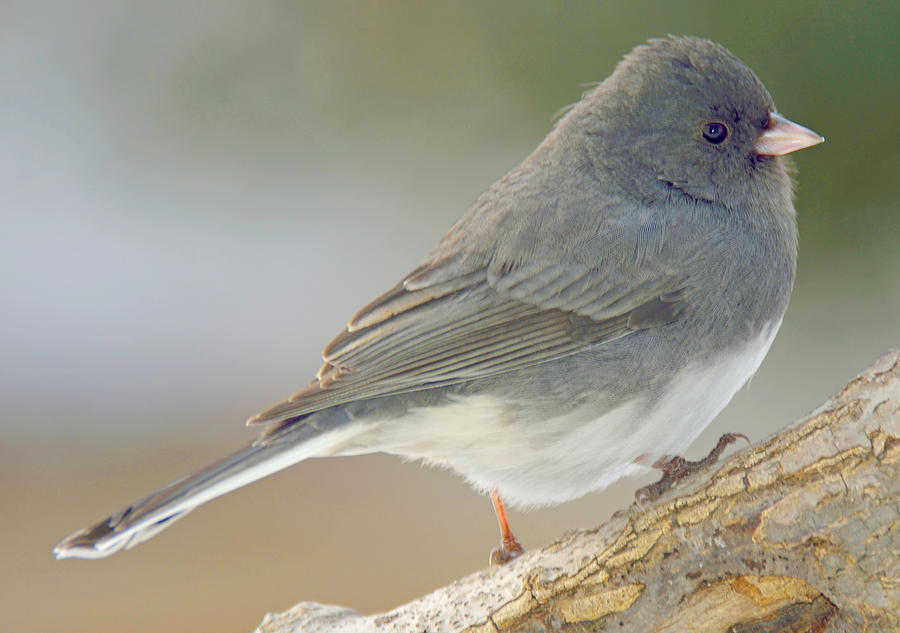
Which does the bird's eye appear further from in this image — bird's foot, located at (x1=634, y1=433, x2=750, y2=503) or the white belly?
bird's foot, located at (x1=634, y1=433, x2=750, y2=503)

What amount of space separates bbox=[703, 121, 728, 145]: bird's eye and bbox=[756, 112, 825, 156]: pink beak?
102 mm

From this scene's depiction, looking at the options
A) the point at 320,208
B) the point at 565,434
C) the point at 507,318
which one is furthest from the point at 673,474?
the point at 320,208

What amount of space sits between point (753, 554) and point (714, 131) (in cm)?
112

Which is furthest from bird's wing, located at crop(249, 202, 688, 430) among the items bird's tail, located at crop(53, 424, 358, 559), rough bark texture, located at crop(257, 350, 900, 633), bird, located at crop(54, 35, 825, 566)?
rough bark texture, located at crop(257, 350, 900, 633)

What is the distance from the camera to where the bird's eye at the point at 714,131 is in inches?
86.7

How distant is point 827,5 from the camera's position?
383cm

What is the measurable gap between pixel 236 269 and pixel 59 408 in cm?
129

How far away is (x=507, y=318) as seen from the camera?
83.0 inches

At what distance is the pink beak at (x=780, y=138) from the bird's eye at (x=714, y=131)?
4.0 inches

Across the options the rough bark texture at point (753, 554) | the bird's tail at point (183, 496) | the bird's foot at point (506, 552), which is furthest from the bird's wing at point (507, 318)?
the bird's foot at point (506, 552)

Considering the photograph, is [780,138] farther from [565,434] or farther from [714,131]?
[565,434]

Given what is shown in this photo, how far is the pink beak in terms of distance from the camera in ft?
7.09

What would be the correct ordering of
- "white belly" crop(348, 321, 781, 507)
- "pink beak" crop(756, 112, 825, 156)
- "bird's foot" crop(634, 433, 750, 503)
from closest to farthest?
"bird's foot" crop(634, 433, 750, 503)
"white belly" crop(348, 321, 781, 507)
"pink beak" crop(756, 112, 825, 156)

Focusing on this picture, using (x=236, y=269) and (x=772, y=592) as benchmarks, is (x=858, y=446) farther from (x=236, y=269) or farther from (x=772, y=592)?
(x=236, y=269)
